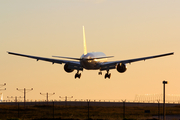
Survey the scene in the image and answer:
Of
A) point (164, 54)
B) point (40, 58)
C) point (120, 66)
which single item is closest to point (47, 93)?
point (40, 58)

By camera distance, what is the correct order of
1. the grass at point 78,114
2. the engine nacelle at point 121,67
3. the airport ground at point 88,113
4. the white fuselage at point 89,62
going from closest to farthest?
the airport ground at point 88,113
the grass at point 78,114
the white fuselage at point 89,62
the engine nacelle at point 121,67

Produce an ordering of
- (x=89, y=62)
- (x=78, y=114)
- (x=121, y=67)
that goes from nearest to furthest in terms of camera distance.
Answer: (x=78, y=114), (x=89, y=62), (x=121, y=67)

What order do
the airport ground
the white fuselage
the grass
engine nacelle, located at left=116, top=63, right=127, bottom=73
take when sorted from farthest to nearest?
engine nacelle, located at left=116, top=63, right=127, bottom=73 → the white fuselage → the grass → the airport ground

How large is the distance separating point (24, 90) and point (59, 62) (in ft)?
100

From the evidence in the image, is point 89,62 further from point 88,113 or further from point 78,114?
point 88,113

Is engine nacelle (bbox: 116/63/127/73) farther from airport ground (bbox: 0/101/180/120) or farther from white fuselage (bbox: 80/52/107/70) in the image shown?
airport ground (bbox: 0/101/180/120)

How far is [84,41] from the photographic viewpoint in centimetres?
8356

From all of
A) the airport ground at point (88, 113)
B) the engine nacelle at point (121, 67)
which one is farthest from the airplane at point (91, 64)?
the airport ground at point (88, 113)

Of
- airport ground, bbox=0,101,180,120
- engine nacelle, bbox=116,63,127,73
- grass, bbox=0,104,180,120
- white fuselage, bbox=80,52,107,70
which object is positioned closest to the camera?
airport ground, bbox=0,101,180,120

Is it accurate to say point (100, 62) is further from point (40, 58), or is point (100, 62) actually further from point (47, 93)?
point (47, 93)

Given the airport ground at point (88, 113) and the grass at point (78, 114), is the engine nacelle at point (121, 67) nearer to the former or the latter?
the airport ground at point (88, 113)

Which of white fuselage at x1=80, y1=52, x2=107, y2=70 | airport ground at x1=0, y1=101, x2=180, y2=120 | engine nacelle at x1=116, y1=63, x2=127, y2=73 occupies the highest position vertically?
white fuselage at x1=80, y1=52, x2=107, y2=70

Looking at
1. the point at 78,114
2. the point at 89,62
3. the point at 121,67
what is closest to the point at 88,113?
the point at 78,114

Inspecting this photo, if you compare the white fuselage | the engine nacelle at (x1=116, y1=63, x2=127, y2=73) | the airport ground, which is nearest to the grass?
the airport ground
